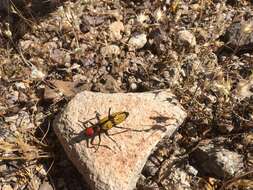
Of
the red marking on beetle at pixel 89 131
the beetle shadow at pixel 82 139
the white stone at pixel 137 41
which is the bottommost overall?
the beetle shadow at pixel 82 139

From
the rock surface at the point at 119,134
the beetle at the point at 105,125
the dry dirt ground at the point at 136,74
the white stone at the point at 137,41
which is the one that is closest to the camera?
the rock surface at the point at 119,134

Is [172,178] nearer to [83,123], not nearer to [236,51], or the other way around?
[83,123]

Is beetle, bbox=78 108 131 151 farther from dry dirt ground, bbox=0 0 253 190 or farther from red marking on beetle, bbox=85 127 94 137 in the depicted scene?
dry dirt ground, bbox=0 0 253 190

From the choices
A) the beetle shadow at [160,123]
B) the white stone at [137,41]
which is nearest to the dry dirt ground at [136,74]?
the white stone at [137,41]

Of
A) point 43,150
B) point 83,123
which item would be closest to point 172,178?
point 83,123

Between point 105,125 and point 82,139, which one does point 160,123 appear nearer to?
point 105,125

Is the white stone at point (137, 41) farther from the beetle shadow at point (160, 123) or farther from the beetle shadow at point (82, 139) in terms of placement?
the beetle shadow at point (82, 139)

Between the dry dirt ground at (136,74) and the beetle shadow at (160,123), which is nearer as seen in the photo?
the beetle shadow at (160,123)

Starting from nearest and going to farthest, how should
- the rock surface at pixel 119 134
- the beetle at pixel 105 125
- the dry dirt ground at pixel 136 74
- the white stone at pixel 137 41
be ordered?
the rock surface at pixel 119 134
the beetle at pixel 105 125
the dry dirt ground at pixel 136 74
the white stone at pixel 137 41
